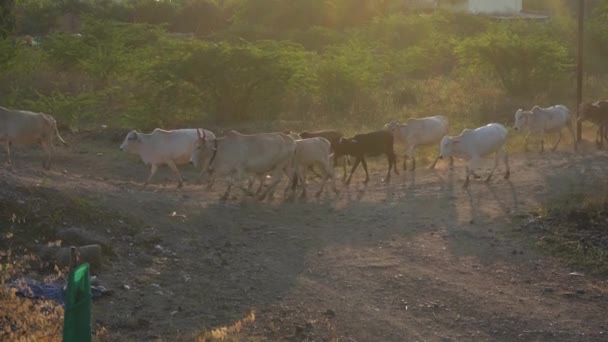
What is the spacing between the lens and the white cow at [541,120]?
17761 millimetres

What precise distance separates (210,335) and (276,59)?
50.9ft

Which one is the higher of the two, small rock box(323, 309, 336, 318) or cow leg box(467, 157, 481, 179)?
small rock box(323, 309, 336, 318)

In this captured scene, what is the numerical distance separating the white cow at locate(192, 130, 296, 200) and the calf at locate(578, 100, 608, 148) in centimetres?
808

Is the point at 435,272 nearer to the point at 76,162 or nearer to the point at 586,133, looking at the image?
the point at 76,162

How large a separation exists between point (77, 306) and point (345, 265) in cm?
481

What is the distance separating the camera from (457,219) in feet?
39.3

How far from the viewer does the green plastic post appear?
531 centimetres

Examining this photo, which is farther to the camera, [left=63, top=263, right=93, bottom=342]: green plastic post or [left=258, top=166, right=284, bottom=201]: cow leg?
[left=258, top=166, right=284, bottom=201]: cow leg

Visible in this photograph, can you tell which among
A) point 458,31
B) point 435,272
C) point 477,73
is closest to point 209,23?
point 458,31

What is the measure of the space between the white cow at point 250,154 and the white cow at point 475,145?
3.08m

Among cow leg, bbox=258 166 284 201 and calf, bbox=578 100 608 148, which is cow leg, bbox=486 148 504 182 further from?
calf, bbox=578 100 608 148

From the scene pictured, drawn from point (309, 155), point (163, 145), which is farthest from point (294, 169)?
point (163, 145)

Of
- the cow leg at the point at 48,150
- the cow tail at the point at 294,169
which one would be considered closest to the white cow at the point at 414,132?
the cow tail at the point at 294,169

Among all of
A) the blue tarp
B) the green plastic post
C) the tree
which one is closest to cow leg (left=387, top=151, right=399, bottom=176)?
the blue tarp
